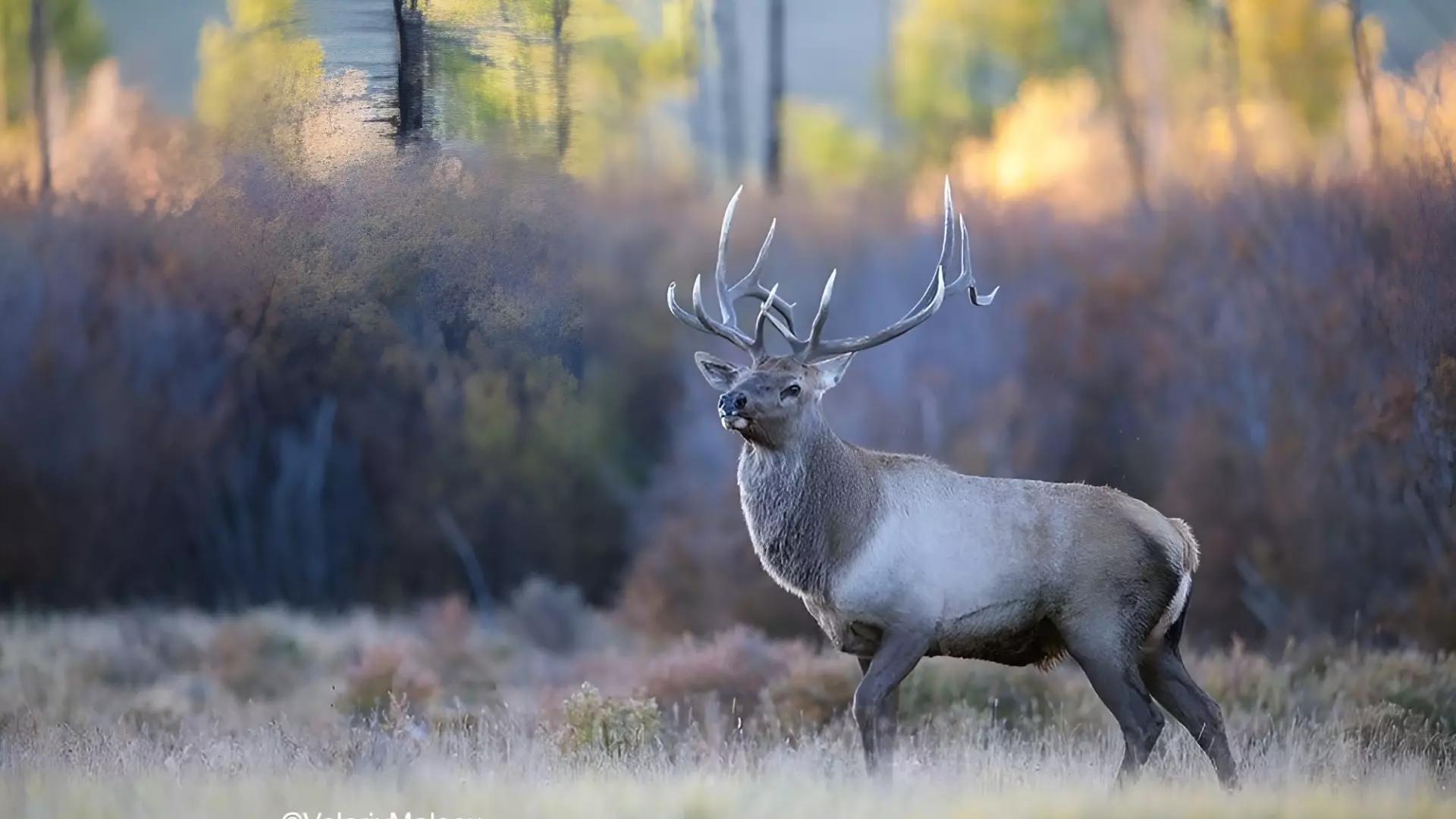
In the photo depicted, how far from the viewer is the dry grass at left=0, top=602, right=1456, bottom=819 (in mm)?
6180

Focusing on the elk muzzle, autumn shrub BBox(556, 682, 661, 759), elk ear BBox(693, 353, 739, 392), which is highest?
elk ear BBox(693, 353, 739, 392)

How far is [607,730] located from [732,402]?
2.64 metres

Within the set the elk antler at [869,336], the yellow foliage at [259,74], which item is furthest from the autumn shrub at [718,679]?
the yellow foliage at [259,74]

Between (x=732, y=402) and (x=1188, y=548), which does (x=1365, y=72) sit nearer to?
(x=1188, y=548)

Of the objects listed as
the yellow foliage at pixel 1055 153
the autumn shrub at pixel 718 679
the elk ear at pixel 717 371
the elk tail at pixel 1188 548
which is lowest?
the autumn shrub at pixel 718 679

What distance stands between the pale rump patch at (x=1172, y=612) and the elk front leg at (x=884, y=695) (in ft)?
3.61

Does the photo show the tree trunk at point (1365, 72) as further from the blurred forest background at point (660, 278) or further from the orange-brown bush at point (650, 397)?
the orange-brown bush at point (650, 397)

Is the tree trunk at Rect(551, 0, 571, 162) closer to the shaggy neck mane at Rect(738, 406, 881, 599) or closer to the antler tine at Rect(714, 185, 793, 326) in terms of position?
the antler tine at Rect(714, 185, 793, 326)

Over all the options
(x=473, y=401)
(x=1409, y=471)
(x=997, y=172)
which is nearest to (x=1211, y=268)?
(x=997, y=172)

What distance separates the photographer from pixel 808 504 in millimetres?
7352

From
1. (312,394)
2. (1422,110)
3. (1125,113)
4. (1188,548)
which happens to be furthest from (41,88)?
(1422,110)

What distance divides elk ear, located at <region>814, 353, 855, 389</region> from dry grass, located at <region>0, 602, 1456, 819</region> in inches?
68.7

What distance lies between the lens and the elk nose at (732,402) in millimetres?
7078

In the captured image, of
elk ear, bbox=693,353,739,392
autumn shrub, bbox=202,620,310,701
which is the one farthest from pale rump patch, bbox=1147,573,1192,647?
autumn shrub, bbox=202,620,310,701
